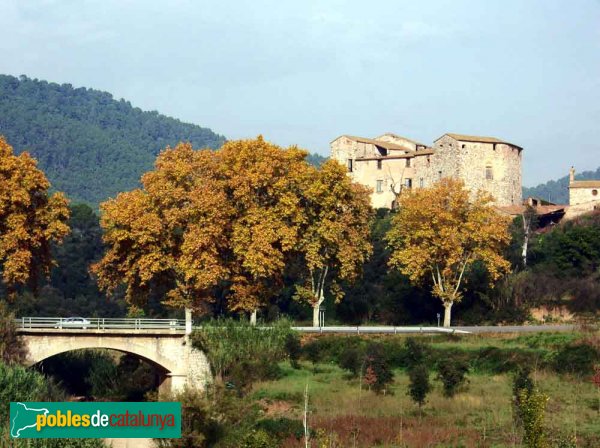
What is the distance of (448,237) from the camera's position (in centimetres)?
6394

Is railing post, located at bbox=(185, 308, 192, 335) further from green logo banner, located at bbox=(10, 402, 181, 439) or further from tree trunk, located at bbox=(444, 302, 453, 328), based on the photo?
green logo banner, located at bbox=(10, 402, 181, 439)

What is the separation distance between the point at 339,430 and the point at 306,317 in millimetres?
30667

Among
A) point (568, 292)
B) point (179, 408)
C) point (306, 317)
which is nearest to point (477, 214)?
point (568, 292)

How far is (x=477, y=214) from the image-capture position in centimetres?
6488

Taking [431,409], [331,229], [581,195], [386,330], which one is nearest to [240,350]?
[386,330]

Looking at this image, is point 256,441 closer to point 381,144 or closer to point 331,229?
point 331,229

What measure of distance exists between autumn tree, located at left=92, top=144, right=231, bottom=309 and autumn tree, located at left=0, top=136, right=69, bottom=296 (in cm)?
275

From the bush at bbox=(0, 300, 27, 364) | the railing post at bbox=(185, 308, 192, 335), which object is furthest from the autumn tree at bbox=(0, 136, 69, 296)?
the railing post at bbox=(185, 308, 192, 335)

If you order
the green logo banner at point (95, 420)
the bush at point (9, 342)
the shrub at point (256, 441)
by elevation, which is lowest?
the shrub at point (256, 441)

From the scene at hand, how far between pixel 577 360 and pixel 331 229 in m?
17.8

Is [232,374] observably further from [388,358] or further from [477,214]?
[477,214]

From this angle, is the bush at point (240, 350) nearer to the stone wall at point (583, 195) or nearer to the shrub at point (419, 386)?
the shrub at point (419, 386)

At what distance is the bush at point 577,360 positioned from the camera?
49562 mm

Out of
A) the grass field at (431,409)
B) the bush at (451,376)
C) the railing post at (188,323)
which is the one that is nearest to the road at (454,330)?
the grass field at (431,409)
